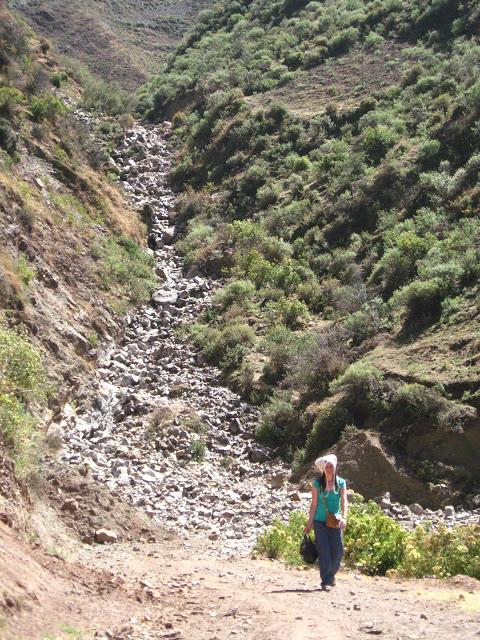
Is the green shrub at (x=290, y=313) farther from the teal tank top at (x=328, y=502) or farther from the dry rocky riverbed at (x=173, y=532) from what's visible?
the teal tank top at (x=328, y=502)

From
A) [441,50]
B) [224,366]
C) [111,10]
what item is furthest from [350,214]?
[111,10]

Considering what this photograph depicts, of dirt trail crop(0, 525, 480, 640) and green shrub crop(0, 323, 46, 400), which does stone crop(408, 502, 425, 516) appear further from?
green shrub crop(0, 323, 46, 400)

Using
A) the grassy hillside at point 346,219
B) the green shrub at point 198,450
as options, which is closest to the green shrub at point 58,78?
the grassy hillside at point 346,219

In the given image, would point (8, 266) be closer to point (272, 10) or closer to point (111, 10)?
point (272, 10)

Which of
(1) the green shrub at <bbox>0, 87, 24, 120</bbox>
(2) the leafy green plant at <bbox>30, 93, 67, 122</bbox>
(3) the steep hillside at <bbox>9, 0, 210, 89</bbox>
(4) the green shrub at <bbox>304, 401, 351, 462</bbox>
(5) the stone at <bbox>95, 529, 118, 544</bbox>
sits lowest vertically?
(5) the stone at <bbox>95, 529, 118, 544</bbox>

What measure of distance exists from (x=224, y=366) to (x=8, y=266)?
4.86 metres

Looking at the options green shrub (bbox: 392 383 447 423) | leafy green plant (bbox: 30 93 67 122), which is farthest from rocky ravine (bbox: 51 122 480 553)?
leafy green plant (bbox: 30 93 67 122)

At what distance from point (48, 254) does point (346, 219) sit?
839 cm

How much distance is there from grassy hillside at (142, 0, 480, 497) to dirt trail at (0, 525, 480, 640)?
160 inches

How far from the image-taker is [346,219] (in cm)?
Answer: 1983

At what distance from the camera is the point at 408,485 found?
1052cm

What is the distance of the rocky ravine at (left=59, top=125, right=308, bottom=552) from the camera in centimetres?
1044

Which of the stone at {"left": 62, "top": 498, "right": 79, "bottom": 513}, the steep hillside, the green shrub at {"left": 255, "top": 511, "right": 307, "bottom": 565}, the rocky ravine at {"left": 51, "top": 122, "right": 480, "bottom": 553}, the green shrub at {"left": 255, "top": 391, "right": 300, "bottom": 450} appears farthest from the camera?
the steep hillside

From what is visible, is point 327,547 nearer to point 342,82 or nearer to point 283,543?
point 283,543
